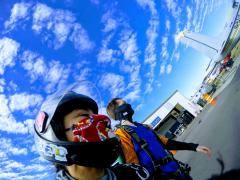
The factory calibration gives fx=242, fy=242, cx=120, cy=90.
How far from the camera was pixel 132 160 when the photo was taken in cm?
321

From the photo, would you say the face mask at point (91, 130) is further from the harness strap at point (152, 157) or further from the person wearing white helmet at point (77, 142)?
the harness strap at point (152, 157)

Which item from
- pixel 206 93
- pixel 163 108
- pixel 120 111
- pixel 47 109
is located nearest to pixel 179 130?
pixel 163 108

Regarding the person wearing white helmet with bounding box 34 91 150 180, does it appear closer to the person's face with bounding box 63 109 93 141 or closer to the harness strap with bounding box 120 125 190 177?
the person's face with bounding box 63 109 93 141

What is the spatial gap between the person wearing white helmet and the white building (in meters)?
20.8

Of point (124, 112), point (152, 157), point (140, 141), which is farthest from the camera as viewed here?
point (124, 112)

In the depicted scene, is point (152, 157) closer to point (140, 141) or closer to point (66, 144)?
point (140, 141)

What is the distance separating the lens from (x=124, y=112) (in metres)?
4.00

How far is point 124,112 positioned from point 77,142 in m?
1.94

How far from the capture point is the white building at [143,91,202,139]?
77.3 ft

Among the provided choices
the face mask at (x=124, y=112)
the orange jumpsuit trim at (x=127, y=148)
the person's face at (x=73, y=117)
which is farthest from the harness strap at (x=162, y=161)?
the person's face at (x=73, y=117)

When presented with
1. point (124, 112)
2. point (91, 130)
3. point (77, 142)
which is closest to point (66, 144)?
point (77, 142)

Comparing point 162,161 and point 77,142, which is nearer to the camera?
point 77,142

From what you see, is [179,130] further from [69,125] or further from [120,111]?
[69,125]

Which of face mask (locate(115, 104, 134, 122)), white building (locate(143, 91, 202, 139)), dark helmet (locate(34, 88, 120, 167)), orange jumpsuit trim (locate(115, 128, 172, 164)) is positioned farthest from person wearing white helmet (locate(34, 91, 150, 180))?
white building (locate(143, 91, 202, 139))
